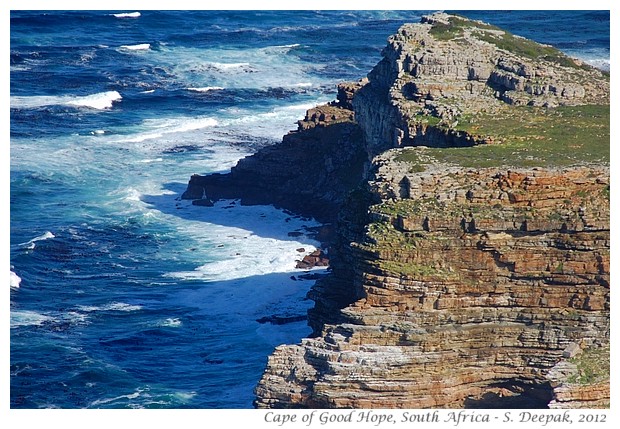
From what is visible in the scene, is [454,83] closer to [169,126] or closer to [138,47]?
[169,126]

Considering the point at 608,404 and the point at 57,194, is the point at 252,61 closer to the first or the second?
the point at 57,194

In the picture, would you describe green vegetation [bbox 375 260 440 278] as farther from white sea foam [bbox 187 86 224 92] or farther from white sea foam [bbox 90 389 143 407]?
white sea foam [bbox 187 86 224 92]

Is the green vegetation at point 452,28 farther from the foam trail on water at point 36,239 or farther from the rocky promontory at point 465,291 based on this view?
the foam trail on water at point 36,239

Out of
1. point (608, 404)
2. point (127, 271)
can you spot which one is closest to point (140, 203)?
point (127, 271)

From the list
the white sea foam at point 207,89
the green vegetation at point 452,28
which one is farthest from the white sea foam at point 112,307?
the white sea foam at point 207,89

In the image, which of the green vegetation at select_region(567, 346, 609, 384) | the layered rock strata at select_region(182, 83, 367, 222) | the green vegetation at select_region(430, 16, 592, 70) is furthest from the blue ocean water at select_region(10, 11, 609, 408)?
the green vegetation at select_region(567, 346, 609, 384)

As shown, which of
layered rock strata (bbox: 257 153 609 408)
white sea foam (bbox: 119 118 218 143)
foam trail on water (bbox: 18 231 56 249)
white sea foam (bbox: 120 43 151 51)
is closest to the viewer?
layered rock strata (bbox: 257 153 609 408)
